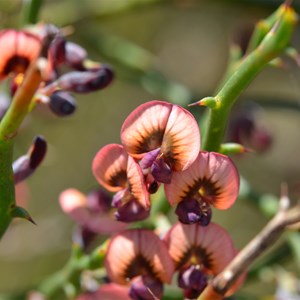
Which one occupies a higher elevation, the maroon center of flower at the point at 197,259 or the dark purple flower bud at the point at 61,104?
the dark purple flower bud at the point at 61,104

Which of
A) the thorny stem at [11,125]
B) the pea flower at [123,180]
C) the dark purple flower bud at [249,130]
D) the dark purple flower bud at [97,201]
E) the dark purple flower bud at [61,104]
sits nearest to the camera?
the thorny stem at [11,125]

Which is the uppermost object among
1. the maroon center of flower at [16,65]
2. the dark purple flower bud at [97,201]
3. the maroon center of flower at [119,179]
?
the maroon center of flower at [16,65]

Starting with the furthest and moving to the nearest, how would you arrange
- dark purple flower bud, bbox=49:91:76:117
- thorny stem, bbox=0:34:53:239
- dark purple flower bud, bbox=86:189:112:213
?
dark purple flower bud, bbox=86:189:112:213
dark purple flower bud, bbox=49:91:76:117
thorny stem, bbox=0:34:53:239

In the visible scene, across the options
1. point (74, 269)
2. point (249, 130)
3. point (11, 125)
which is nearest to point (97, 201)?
point (74, 269)

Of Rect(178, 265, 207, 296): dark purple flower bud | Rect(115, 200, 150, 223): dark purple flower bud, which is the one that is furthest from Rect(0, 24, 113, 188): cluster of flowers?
Rect(178, 265, 207, 296): dark purple flower bud

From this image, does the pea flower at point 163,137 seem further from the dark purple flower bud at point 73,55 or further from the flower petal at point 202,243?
the dark purple flower bud at point 73,55

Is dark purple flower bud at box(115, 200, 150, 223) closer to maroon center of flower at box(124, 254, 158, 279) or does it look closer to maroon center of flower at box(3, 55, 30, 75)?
maroon center of flower at box(124, 254, 158, 279)

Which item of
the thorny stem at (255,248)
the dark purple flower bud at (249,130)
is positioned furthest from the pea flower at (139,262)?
the dark purple flower bud at (249,130)

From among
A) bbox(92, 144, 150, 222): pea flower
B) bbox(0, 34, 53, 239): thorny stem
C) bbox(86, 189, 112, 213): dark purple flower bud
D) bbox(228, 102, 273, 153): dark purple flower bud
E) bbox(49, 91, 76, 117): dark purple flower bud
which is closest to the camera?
bbox(0, 34, 53, 239): thorny stem

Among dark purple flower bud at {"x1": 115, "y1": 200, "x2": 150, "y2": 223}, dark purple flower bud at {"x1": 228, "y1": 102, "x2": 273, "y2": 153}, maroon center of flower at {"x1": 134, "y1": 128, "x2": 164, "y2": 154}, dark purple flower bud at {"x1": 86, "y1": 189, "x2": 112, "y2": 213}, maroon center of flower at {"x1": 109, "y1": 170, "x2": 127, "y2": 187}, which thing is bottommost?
dark purple flower bud at {"x1": 228, "y1": 102, "x2": 273, "y2": 153}
